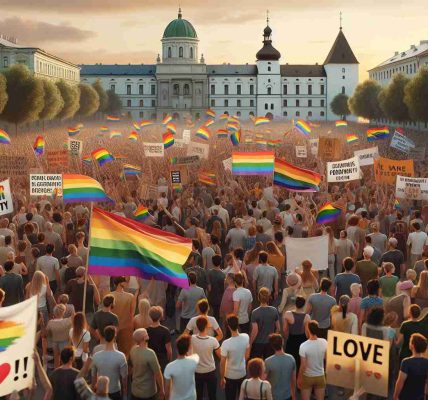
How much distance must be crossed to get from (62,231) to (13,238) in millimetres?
1112

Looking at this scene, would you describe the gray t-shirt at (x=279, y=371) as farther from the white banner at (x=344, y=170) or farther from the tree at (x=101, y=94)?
the tree at (x=101, y=94)

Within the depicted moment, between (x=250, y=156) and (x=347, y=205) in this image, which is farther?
(x=250, y=156)

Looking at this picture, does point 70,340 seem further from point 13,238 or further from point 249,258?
point 13,238

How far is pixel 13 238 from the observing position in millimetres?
12766

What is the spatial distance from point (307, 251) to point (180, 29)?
425 ft

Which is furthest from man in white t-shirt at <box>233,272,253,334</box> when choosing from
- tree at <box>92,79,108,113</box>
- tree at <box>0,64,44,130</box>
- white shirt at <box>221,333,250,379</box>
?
tree at <box>92,79,108,113</box>

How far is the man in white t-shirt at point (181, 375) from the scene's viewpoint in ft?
23.9

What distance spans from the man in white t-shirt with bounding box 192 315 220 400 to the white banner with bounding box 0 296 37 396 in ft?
6.16

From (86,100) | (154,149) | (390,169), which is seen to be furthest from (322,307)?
(86,100)

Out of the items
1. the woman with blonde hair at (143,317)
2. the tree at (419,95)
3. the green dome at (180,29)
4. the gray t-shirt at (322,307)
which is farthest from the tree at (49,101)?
the green dome at (180,29)

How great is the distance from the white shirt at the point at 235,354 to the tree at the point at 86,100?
9313cm

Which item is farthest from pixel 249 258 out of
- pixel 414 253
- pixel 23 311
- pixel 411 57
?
pixel 411 57

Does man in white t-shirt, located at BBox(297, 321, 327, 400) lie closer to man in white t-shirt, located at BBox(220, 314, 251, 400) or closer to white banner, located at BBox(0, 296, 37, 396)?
man in white t-shirt, located at BBox(220, 314, 251, 400)

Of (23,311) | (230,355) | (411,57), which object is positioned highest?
(411,57)
